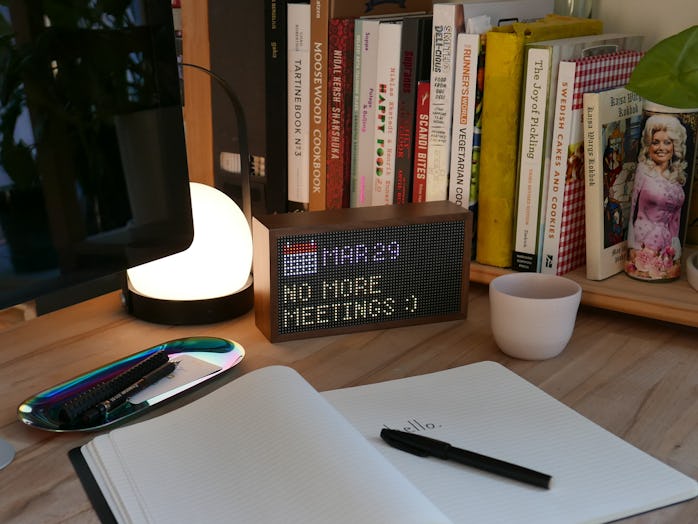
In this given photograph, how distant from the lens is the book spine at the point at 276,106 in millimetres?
1196

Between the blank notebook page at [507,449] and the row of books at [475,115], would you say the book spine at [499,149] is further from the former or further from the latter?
the blank notebook page at [507,449]

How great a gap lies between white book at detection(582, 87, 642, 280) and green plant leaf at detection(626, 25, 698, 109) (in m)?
0.08

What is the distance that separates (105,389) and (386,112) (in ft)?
1.80

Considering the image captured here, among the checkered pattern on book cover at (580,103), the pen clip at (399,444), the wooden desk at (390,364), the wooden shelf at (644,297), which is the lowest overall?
the wooden desk at (390,364)

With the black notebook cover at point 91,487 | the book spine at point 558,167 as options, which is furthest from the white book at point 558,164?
the black notebook cover at point 91,487

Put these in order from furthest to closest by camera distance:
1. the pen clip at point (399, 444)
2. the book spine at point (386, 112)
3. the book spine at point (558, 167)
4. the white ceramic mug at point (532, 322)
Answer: the book spine at point (386, 112)
the book spine at point (558, 167)
the white ceramic mug at point (532, 322)
the pen clip at point (399, 444)

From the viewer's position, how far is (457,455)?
694mm

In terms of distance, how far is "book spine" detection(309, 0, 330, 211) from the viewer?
3.80ft

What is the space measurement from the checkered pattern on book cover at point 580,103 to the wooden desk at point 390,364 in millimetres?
80

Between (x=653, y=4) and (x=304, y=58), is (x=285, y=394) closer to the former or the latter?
(x=304, y=58)

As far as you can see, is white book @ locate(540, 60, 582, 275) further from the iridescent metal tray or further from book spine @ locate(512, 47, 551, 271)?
the iridescent metal tray

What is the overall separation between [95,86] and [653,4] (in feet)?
2.71

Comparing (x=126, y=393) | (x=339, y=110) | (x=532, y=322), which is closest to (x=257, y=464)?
(x=126, y=393)

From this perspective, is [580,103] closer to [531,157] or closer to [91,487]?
[531,157]
